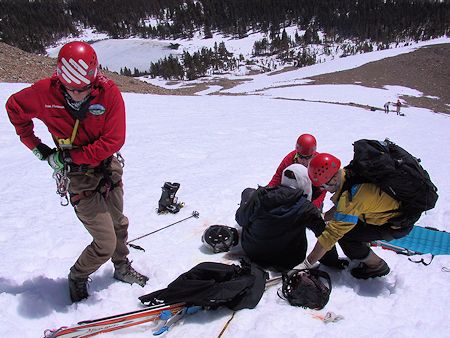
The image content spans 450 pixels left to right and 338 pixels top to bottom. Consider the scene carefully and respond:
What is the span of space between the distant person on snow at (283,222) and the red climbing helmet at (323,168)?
246mm

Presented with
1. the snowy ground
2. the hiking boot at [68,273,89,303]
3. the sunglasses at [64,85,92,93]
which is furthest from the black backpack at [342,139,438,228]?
the hiking boot at [68,273,89,303]

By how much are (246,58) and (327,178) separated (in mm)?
123390

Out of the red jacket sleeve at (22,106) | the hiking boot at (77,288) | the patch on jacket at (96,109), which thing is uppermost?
the red jacket sleeve at (22,106)

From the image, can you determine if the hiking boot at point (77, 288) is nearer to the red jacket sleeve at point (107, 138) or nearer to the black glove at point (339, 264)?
the red jacket sleeve at point (107, 138)

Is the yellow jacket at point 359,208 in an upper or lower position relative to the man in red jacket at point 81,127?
lower

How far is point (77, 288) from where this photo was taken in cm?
375

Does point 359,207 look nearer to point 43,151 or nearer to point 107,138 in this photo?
point 107,138

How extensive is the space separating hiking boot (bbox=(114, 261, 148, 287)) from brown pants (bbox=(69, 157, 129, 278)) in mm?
511

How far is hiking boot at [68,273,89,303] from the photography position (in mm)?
3721

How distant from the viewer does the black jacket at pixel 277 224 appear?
4027 mm

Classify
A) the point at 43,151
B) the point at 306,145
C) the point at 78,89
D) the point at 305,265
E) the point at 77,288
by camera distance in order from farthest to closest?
the point at 306,145
the point at 305,265
the point at 77,288
the point at 43,151
the point at 78,89

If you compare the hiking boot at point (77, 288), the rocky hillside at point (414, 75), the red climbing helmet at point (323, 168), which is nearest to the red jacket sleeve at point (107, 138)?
the hiking boot at point (77, 288)

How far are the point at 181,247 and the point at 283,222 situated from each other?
1749mm

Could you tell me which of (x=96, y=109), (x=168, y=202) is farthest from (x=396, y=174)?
(x=168, y=202)
